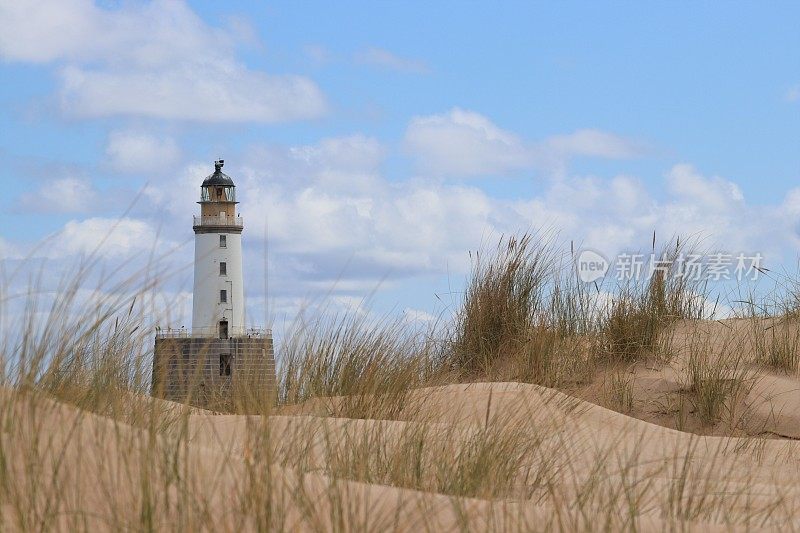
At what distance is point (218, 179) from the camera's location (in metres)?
24.8

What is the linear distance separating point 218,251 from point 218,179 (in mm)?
1953

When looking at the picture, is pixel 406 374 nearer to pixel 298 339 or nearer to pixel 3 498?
pixel 298 339

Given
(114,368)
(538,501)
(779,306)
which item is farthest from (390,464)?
(779,306)

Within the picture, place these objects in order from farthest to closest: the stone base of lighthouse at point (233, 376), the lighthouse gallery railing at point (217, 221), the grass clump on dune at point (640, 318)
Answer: the lighthouse gallery railing at point (217, 221) → the grass clump on dune at point (640, 318) → the stone base of lighthouse at point (233, 376)

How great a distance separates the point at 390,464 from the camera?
3.08 metres

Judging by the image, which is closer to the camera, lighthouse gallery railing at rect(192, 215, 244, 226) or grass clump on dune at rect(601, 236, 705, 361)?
grass clump on dune at rect(601, 236, 705, 361)

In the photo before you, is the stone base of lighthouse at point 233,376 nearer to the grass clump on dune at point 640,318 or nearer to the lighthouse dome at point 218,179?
the grass clump on dune at point 640,318

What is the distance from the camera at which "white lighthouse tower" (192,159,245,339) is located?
2369cm

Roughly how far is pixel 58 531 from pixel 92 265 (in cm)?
88

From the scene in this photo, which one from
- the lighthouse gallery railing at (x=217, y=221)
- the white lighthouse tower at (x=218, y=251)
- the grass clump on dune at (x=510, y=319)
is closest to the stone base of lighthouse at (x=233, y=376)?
the grass clump on dune at (x=510, y=319)

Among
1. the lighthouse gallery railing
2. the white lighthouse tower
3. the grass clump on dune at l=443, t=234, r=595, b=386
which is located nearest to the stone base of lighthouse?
the grass clump on dune at l=443, t=234, r=595, b=386

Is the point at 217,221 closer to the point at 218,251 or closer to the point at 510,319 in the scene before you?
the point at 218,251

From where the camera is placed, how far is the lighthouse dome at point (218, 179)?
972 inches
